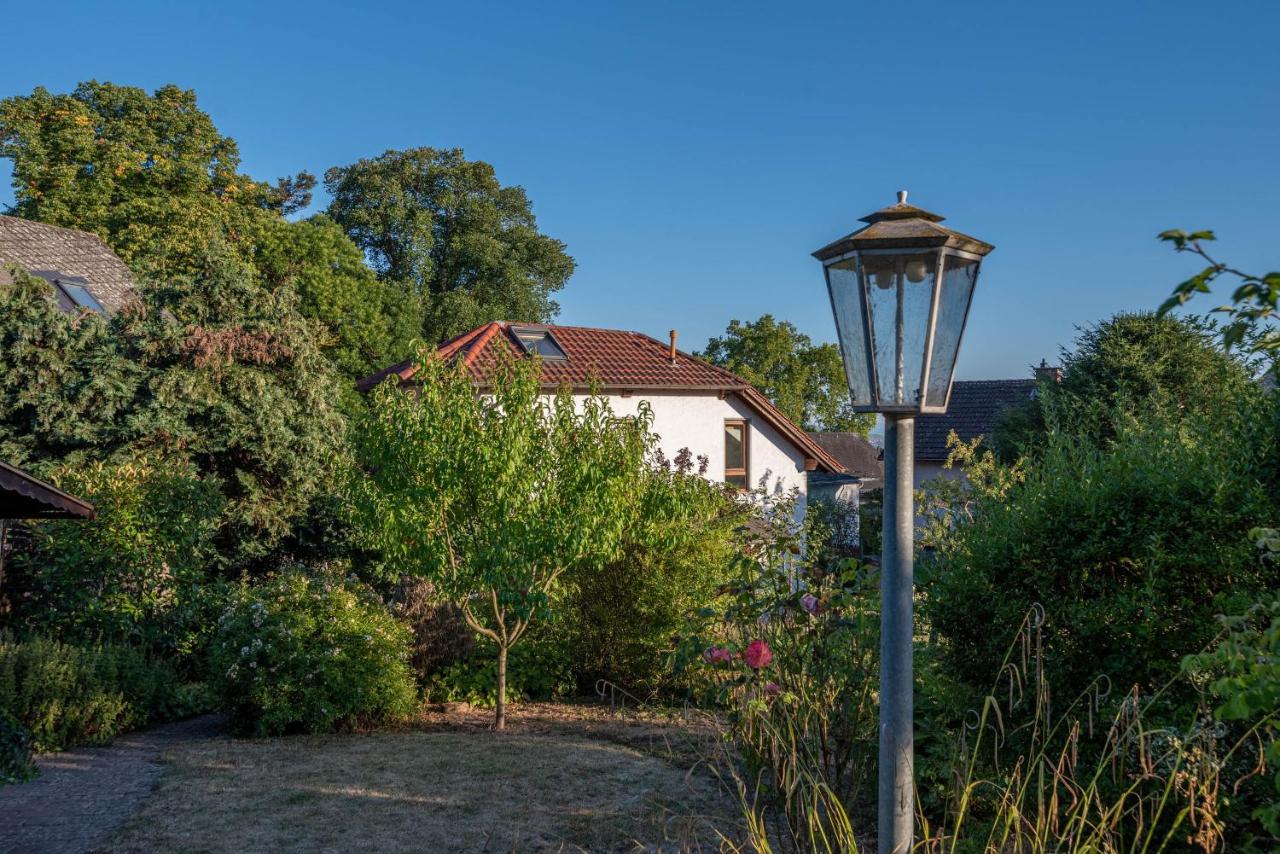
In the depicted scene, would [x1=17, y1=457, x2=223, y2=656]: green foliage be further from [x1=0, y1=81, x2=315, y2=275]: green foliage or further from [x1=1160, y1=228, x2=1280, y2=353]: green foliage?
[x1=0, y1=81, x2=315, y2=275]: green foliage

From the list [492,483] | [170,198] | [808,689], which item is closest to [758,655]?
[808,689]

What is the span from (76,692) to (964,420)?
27.3 metres

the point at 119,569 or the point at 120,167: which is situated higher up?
the point at 120,167

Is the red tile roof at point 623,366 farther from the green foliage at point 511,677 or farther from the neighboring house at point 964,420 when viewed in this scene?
the green foliage at point 511,677

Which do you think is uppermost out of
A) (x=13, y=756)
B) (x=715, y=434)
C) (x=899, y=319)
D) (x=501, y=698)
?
(x=715, y=434)

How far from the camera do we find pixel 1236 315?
2.49 metres

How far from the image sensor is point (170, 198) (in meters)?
26.8

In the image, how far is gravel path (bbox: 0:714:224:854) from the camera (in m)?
6.29

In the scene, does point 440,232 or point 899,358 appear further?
point 440,232

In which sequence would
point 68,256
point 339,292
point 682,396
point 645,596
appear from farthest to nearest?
point 339,292 → point 682,396 → point 68,256 → point 645,596

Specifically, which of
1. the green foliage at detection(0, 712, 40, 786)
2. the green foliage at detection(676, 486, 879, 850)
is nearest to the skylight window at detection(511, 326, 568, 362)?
the green foliage at detection(676, 486, 879, 850)

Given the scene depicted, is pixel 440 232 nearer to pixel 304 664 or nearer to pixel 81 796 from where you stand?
pixel 304 664

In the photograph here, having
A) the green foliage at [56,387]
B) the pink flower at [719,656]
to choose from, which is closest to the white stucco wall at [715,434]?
the green foliage at [56,387]

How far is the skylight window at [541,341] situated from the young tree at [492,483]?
14.4m
